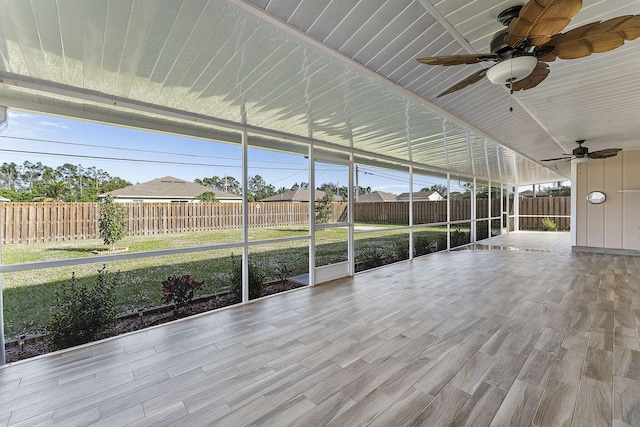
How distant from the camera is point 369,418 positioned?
1672mm

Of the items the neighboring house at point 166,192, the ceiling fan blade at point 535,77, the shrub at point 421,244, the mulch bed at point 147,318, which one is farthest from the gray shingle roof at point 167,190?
the shrub at point 421,244

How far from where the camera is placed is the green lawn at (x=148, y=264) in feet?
9.70

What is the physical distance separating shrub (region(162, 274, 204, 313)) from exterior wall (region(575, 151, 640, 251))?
32.1 feet

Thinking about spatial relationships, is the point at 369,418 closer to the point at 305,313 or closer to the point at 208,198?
the point at 305,313

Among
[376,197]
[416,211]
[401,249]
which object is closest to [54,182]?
[376,197]

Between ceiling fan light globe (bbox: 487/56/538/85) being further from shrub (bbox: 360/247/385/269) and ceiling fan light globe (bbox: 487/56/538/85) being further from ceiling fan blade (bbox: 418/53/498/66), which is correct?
shrub (bbox: 360/247/385/269)

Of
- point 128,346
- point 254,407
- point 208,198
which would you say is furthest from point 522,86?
point 128,346

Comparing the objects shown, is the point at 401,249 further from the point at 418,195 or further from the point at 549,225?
the point at 549,225

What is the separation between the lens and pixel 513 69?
198 cm

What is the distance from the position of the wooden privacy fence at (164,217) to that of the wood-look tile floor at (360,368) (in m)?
1.22

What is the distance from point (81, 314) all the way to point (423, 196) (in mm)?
7477

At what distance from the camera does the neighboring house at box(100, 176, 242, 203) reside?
3.46m

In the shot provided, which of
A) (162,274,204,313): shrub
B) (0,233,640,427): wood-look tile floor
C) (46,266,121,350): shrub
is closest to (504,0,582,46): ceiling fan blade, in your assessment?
(0,233,640,427): wood-look tile floor

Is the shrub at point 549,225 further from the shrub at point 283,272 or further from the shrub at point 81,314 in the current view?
the shrub at point 81,314
